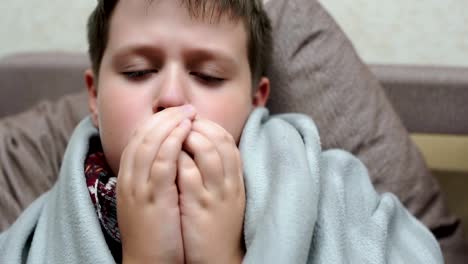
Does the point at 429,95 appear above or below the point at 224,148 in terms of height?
below

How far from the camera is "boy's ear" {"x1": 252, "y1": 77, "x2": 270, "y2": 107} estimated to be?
886 mm

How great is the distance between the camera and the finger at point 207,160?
0.63 metres

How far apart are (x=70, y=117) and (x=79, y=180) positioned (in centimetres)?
37

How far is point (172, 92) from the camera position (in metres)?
0.68

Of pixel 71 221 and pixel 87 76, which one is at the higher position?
pixel 87 76

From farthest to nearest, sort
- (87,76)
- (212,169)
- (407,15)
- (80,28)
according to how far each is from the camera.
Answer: (80,28) < (407,15) < (87,76) < (212,169)

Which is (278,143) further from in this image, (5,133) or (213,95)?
(5,133)

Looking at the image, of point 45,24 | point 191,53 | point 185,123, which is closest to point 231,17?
point 191,53

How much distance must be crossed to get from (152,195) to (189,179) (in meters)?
0.05

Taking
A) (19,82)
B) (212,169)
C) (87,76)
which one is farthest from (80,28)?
(212,169)

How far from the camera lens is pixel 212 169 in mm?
634

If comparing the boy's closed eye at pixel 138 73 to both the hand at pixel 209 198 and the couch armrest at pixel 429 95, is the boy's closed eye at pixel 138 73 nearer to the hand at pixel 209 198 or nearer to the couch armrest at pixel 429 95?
the hand at pixel 209 198

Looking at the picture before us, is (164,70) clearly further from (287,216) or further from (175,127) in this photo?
(287,216)

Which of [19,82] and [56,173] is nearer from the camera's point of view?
[56,173]
